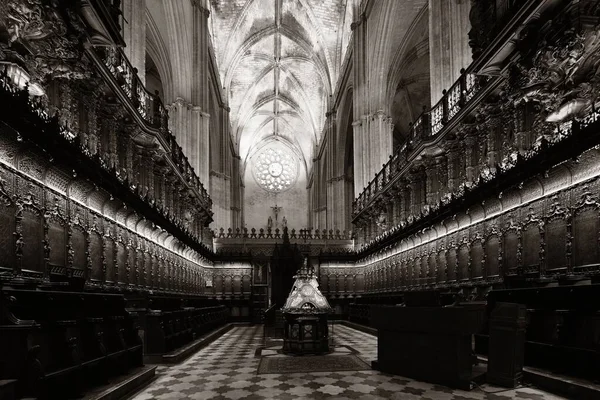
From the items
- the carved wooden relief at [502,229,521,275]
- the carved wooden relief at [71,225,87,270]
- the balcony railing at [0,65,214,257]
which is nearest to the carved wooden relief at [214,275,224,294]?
the balcony railing at [0,65,214,257]

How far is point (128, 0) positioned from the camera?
14.2 metres

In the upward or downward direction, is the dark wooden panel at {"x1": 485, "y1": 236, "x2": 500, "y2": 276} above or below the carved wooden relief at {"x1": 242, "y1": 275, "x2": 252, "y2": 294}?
above

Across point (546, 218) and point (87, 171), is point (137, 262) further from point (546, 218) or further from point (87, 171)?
point (546, 218)

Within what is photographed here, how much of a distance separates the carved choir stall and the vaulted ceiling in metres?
27.8

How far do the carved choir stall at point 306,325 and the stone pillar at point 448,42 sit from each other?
9.14 metres

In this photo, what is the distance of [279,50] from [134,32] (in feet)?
89.9

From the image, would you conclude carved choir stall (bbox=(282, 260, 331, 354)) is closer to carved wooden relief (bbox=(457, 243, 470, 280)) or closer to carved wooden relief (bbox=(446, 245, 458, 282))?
carved wooden relief (bbox=(457, 243, 470, 280))

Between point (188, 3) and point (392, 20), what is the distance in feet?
34.3

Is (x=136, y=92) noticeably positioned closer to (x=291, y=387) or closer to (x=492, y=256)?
(x=291, y=387)

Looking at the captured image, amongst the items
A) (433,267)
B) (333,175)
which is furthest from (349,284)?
(333,175)

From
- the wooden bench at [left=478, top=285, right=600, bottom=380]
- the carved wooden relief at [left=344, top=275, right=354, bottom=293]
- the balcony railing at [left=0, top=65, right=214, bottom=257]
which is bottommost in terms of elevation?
the carved wooden relief at [left=344, top=275, right=354, bottom=293]

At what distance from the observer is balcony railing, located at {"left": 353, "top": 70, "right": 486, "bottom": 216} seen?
12570 mm

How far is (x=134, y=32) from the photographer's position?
14.5 m

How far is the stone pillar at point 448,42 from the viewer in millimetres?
14883
